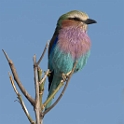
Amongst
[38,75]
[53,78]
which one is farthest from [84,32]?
[38,75]

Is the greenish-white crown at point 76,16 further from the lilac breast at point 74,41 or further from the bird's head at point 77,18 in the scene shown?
the lilac breast at point 74,41

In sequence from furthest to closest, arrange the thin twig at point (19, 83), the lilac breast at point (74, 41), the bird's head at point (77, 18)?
the bird's head at point (77, 18) < the lilac breast at point (74, 41) < the thin twig at point (19, 83)

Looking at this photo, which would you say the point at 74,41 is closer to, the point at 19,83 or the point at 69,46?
the point at 69,46

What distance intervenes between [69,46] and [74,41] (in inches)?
4.7

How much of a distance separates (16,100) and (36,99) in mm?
222

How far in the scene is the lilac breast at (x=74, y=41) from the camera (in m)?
6.12

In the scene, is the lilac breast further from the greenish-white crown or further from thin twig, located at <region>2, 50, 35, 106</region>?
thin twig, located at <region>2, 50, 35, 106</region>

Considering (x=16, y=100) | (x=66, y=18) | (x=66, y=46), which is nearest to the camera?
(x=16, y=100)

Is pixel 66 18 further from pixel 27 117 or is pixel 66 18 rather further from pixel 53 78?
pixel 27 117

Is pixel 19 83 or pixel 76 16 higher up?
pixel 19 83

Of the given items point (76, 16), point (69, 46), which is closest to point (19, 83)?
point (69, 46)

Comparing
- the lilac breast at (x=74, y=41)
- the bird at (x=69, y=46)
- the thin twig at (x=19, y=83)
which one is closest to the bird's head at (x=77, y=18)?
the bird at (x=69, y=46)

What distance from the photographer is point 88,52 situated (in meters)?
6.34

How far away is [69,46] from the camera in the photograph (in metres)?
6.14
